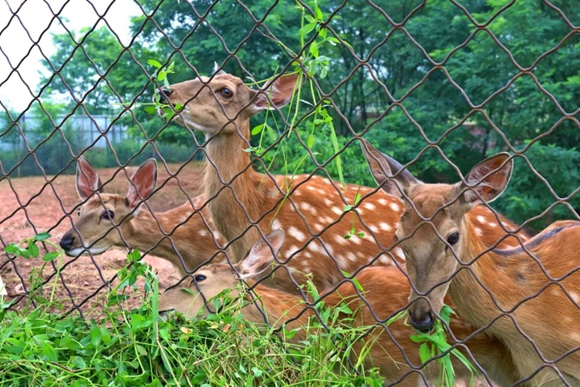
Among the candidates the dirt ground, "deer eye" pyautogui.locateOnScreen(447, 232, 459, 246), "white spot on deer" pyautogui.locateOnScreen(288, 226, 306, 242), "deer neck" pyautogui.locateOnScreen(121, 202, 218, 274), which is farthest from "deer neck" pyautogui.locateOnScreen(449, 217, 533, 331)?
"deer neck" pyautogui.locateOnScreen(121, 202, 218, 274)

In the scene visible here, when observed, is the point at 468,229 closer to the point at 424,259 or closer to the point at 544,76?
the point at 424,259

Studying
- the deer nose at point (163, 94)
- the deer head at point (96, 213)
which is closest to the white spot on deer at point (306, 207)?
the deer head at point (96, 213)

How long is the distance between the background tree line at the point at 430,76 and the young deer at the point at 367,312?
4841 mm

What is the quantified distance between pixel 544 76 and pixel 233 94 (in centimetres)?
773

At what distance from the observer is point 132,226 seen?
18.0ft

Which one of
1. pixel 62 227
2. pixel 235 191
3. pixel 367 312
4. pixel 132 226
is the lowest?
pixel 62 227

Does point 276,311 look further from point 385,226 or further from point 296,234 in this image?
point 385,226

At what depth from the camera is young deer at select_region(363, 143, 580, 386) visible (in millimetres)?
2930

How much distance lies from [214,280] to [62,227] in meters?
7.34

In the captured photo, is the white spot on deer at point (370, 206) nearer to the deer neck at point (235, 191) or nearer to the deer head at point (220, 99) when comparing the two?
the deer neck at point (235, 191)

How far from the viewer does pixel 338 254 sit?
4.73m

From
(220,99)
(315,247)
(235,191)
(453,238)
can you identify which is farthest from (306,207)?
(453,238)

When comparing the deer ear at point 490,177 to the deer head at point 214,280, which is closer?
the deer ear at point 490,177

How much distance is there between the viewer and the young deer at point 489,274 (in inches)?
115
